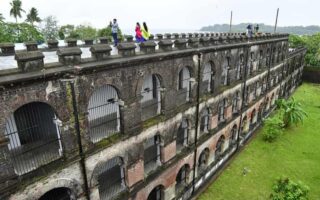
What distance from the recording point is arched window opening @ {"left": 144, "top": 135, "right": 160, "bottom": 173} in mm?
18625

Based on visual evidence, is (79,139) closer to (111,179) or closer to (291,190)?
(111,179)

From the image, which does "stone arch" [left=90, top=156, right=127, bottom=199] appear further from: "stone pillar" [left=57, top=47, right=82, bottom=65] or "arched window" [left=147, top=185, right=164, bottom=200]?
"stone pillar" [left=57, top=47, right=82, bottom=65]

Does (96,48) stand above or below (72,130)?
above

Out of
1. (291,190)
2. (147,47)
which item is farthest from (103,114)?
(291,190)

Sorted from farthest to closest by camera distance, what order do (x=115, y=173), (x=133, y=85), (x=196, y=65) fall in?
(x=196, y=65)
(x=115, y=173)
(x=133, y=85)

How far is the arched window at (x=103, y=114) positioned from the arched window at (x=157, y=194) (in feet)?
24.3

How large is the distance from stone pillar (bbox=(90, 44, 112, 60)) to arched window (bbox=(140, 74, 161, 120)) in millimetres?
4770

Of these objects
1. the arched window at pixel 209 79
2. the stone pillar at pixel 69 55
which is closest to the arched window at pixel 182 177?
the arched window at pixel 209 79

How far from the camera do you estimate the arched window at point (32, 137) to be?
1188 cm

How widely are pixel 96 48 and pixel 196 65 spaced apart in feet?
31.2

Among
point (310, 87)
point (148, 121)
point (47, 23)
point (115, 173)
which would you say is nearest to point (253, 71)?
point (148, 121)

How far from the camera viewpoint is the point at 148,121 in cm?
1703

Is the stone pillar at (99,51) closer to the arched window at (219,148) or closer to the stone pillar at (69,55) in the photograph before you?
the stone pillar at (69,55)

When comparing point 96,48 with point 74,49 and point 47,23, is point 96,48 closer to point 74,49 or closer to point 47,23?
point 74,49
